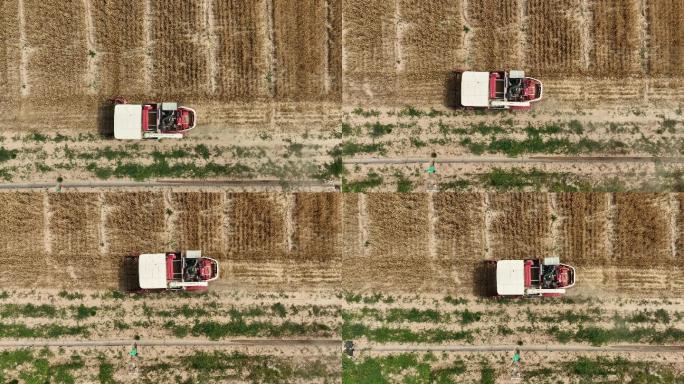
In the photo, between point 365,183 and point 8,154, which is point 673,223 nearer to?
point 365,183

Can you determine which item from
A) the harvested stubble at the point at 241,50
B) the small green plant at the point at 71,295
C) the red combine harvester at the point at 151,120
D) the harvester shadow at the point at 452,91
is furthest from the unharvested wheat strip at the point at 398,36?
the small green plant at the point at 71,295

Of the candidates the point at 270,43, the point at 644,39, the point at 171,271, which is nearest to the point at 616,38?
the point at 644,39

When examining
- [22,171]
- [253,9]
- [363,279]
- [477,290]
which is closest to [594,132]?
[477,290]

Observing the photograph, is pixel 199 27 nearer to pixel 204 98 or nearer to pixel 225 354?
pixel 204 98

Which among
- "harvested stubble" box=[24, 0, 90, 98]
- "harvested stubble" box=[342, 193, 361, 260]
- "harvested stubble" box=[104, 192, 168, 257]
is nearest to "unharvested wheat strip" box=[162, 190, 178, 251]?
"harvested stubble" box=[104, 192, 168, 257]

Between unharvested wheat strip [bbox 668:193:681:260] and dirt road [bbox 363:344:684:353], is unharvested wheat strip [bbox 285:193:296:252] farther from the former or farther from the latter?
unharvested wheat strip [bbox 668:193:681:260]

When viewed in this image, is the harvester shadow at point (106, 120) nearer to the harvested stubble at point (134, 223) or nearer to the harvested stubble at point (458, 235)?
the harvested stubble at point (134, 223)
